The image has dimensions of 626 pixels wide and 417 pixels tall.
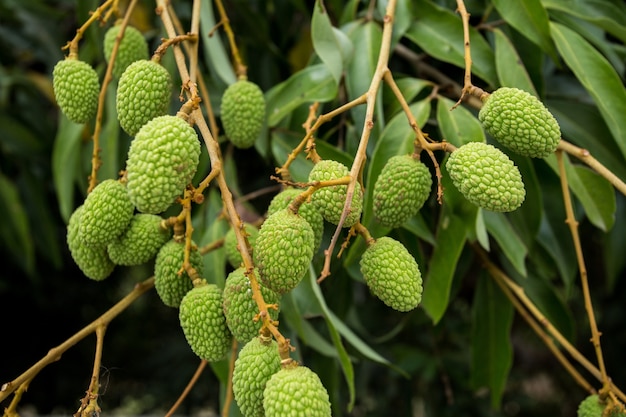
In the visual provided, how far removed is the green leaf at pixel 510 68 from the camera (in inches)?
41.0

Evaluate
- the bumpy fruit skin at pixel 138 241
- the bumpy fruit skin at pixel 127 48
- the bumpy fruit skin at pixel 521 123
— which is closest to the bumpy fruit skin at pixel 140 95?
the bumpy fruit skin at pixel 138 241

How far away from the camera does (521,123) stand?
0.75 meters

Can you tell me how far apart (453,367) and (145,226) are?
124 centimetres

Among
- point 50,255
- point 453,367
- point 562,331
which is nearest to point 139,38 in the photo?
point 562,331

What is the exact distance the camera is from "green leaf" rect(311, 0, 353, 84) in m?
1.00

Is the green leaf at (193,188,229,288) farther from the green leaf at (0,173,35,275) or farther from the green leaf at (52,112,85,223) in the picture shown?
the green leaf at (0,173,35,275)

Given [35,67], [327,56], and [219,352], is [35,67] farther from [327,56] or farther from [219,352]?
[219,352]

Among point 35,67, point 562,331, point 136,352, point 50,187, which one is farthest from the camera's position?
point 136,352

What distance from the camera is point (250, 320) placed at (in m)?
0.72

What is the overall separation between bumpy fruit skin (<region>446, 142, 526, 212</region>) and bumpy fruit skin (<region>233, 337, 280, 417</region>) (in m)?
0.24

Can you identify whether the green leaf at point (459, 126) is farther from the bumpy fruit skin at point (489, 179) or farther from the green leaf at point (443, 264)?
the bumpy fruit skin at point (489, 179)

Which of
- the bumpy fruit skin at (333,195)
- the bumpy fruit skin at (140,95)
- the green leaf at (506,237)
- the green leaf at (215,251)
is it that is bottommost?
the green leaf at (506,237)

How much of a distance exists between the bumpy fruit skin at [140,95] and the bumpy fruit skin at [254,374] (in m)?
0.28

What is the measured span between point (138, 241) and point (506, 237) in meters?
0.53
